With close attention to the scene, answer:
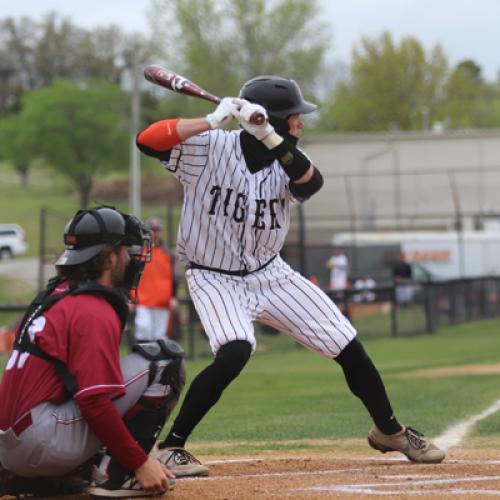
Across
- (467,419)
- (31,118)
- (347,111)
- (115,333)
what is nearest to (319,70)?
(347,111)

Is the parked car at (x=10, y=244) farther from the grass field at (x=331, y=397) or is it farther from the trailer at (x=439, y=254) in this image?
the grass field at (x=331, y=397)

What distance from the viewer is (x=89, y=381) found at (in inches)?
170

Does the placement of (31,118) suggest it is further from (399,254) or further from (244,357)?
(244,357)

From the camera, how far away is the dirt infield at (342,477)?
15.7ft

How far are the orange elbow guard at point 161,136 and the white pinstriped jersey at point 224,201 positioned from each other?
0.45 feet

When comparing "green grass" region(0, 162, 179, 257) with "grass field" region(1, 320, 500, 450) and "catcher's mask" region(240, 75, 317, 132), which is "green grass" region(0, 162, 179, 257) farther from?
"catcher's mask" region(240, 75, 317, 132)

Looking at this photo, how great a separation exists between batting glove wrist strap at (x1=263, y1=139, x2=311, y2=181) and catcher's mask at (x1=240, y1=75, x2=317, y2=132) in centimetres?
30

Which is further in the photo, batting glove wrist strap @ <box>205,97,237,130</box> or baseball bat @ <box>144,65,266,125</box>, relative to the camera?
baseball bat @ <box>144,65,266,125</box>

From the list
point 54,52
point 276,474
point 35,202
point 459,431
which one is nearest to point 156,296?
point 459,431

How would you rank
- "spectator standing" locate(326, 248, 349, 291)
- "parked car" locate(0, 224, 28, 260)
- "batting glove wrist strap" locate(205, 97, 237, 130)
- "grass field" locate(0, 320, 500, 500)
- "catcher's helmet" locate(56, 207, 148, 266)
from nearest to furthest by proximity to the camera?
"catcher's helmet" locate(56, 207, 148, 266) < "grass field" locate(0, 320, 500, 500) < "batting glove wrist strap" locate(205, 97, 237, 130) < "spectator standing" locate(326, 248, 349, 291) < "parked car" locate(0, 224, 28, 260)

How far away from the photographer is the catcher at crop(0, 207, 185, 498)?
4.36m

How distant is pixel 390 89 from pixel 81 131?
16212 millimetres

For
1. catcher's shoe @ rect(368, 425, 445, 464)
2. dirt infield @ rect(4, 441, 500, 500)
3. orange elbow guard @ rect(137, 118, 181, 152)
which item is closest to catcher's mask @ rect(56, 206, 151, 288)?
orange elbow guard @ rect(137, 118, 181, 152)

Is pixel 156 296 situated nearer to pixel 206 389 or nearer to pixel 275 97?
pixel 275 97
